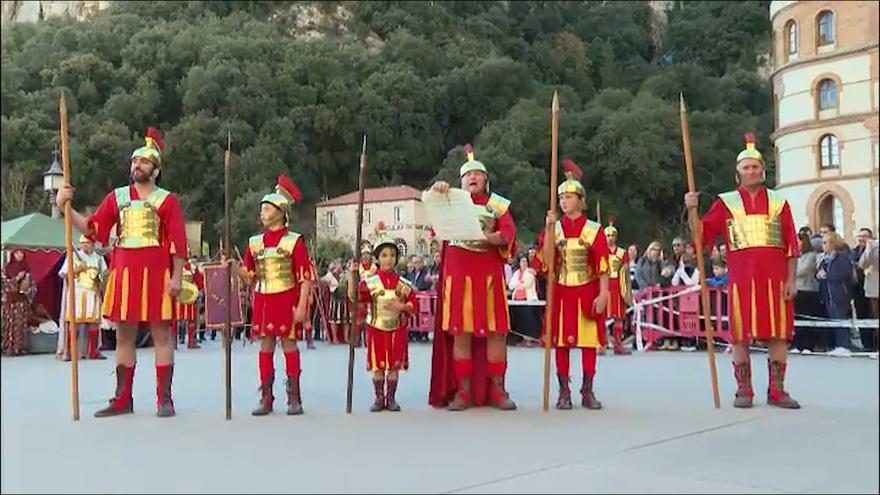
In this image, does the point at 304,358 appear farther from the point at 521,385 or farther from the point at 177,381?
the point at 521,385

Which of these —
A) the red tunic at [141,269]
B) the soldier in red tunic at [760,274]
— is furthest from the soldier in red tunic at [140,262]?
the soldier in red tunic at [760,274]

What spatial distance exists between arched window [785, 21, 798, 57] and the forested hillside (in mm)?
15833

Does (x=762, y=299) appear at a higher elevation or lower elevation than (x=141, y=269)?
lower

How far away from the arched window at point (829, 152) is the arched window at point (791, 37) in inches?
182

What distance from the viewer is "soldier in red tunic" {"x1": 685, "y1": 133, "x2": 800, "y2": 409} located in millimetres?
6613

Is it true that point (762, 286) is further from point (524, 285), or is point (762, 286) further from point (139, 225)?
point (524, 285)

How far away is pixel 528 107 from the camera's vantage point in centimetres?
5575

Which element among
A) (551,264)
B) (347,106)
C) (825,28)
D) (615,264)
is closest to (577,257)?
(551,264)

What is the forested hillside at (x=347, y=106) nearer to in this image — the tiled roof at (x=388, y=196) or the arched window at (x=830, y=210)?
the tiled roof at (x=388, y=196)

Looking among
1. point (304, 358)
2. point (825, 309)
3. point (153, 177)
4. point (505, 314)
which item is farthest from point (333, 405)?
point (825, 309)

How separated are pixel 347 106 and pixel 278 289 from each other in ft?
157

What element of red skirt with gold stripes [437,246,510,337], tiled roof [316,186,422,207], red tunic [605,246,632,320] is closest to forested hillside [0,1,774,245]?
tiled roof [316,186,422,207]

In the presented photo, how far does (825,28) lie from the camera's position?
26062mm

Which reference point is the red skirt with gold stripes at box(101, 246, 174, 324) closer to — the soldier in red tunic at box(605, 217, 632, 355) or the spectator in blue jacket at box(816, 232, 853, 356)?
the soldier in red tunic at box(605, 217, 632, 355)
